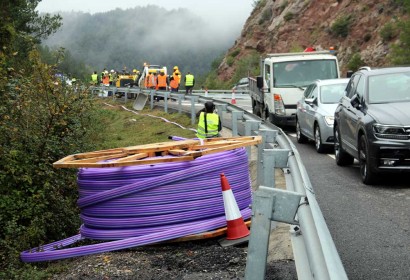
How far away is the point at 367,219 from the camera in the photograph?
7.75 metres

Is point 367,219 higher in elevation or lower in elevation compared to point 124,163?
lower

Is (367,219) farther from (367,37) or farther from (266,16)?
(266,16)

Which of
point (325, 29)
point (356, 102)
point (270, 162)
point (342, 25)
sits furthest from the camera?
point (325, 29)

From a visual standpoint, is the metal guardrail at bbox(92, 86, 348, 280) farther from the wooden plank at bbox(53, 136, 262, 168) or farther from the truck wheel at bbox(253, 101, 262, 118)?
the truck wheel at bbox(253, 101, 262, 118)

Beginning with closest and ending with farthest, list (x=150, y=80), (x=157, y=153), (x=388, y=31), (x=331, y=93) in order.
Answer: (x=157, y=153) → (x=331, y=93) → (x=150, y=80) → (x=388, y=31)

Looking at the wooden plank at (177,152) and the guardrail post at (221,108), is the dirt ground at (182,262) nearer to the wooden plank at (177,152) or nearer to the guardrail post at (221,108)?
the wooden plank at (177,152)

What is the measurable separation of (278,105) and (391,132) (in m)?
10.0

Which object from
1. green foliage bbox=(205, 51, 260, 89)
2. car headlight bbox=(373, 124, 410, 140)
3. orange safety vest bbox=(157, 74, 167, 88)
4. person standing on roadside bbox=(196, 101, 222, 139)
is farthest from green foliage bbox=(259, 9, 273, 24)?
car headlight bbox=(373, 124, 410, 140)

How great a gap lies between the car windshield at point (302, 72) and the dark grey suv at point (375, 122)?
23.8ft

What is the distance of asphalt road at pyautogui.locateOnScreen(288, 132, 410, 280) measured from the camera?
585cm

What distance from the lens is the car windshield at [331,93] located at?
15406 millimetres

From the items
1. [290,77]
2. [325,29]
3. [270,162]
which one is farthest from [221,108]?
[325,29]

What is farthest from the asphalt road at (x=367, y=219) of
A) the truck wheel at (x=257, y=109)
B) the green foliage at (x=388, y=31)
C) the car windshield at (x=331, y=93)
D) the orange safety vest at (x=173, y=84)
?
the green foliage at (x=388, y=31)

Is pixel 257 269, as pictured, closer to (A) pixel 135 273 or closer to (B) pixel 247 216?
(A) pixel 135 273
